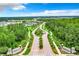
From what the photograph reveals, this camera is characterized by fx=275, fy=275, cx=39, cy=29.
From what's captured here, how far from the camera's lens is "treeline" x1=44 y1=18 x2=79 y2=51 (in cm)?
268

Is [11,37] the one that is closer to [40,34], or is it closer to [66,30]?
[40,34]

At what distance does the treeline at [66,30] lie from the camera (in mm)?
2684

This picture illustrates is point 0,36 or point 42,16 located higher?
point 42,16

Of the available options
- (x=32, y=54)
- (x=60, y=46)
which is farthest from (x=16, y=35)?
(x=60, y=46)

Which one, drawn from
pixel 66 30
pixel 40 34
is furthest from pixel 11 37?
pixel 66 30

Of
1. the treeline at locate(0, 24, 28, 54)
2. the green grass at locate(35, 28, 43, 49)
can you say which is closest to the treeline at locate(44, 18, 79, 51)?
the green grass at locate(35, 28, 43, 49)

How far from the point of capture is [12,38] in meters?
2.68

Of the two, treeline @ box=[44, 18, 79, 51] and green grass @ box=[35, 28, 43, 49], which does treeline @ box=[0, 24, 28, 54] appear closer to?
Result: green grass @ box=[35, 28, 43, 49]

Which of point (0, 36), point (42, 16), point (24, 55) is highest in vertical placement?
point (42, 16)

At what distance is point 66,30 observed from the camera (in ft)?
8.87

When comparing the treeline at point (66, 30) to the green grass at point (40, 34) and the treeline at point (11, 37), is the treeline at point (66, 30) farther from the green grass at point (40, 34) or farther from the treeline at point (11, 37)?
the treeline at point (11, 37)

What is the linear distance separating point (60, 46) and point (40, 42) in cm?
20

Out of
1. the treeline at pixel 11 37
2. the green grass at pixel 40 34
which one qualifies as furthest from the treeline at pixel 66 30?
the treeline at pixel 11 37

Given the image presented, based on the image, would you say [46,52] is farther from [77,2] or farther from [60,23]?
[77,2]
